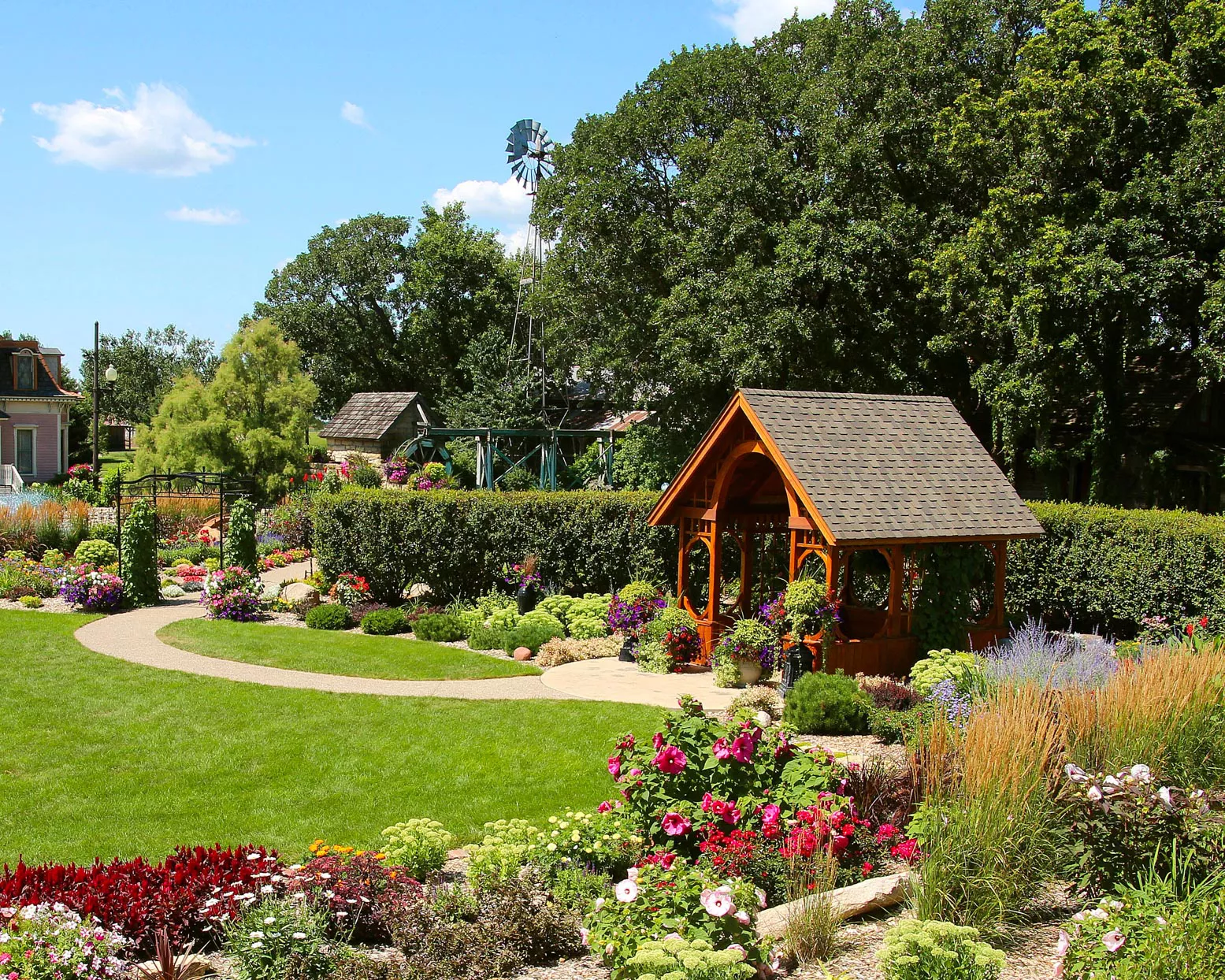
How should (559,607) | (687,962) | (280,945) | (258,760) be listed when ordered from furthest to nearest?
(559,607), (258,760), (280,945), (687,962)

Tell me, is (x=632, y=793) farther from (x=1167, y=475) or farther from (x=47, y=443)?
(x=47, y=443)

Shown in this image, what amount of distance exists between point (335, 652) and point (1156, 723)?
38.0ft

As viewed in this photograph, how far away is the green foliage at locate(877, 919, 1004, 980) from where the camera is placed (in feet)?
16.1

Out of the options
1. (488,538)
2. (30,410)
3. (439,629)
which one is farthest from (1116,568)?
(30,410)

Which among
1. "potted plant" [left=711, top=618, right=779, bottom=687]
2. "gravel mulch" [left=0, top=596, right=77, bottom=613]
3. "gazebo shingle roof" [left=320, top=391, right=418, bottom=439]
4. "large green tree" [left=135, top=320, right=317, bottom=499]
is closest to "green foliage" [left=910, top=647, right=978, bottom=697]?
"potted plant" [left=711, top=618, right=779, bottom=687]

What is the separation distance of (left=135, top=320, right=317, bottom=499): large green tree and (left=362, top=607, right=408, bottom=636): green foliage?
1698 cm

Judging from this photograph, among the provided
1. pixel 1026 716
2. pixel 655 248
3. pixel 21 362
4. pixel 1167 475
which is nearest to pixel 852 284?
pixel 655 248

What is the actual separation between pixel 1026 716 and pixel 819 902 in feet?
6.19

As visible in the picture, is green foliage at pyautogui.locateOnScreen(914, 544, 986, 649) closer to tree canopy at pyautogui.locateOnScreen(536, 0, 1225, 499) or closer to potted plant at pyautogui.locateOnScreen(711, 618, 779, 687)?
potted plant at pyautogui.locateOnScreen(711, 618, 779, 687)

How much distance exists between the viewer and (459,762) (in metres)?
10.1

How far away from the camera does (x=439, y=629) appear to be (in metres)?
16.8

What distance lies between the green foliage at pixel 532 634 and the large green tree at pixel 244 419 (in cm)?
1929

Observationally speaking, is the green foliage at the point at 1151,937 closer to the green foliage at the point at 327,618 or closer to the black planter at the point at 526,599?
the black planter at the point at 526,599

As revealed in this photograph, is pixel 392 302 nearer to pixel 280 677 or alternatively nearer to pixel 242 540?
pixel 242 540
